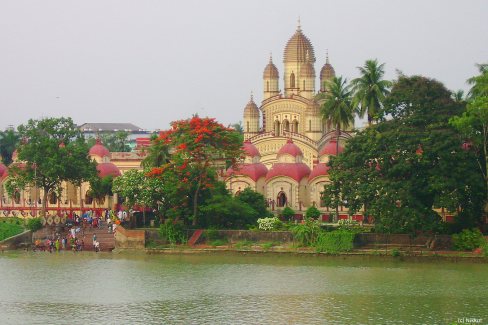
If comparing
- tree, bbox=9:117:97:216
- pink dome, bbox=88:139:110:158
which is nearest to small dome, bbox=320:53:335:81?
pink dome, bbox=88:139:110:158

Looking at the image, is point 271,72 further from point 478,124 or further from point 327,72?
point 478,124

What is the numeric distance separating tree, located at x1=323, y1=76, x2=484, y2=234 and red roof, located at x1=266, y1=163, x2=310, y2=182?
1214 cm

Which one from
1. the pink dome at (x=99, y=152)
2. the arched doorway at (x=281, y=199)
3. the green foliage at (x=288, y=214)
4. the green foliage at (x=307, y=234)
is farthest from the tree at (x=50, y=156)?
the green foliage at (x=307, y=234)

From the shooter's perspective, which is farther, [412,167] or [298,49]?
[298,49]

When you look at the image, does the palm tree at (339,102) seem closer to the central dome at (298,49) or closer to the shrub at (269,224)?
the shrub at (269,224)

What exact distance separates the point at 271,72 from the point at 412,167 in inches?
1093

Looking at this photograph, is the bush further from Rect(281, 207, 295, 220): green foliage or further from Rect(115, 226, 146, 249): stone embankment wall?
Rect(281, 207, 295, 220): green foliage

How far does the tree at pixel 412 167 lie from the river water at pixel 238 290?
2218 mm

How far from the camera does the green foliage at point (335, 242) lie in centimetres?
3944

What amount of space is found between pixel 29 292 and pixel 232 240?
12.5 meters

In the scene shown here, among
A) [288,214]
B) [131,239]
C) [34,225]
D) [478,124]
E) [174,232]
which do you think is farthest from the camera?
[288,214]

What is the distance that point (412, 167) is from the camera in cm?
3825

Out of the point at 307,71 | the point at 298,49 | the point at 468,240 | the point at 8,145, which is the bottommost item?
the point at 468,240

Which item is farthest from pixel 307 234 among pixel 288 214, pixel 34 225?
pixel 34 225
